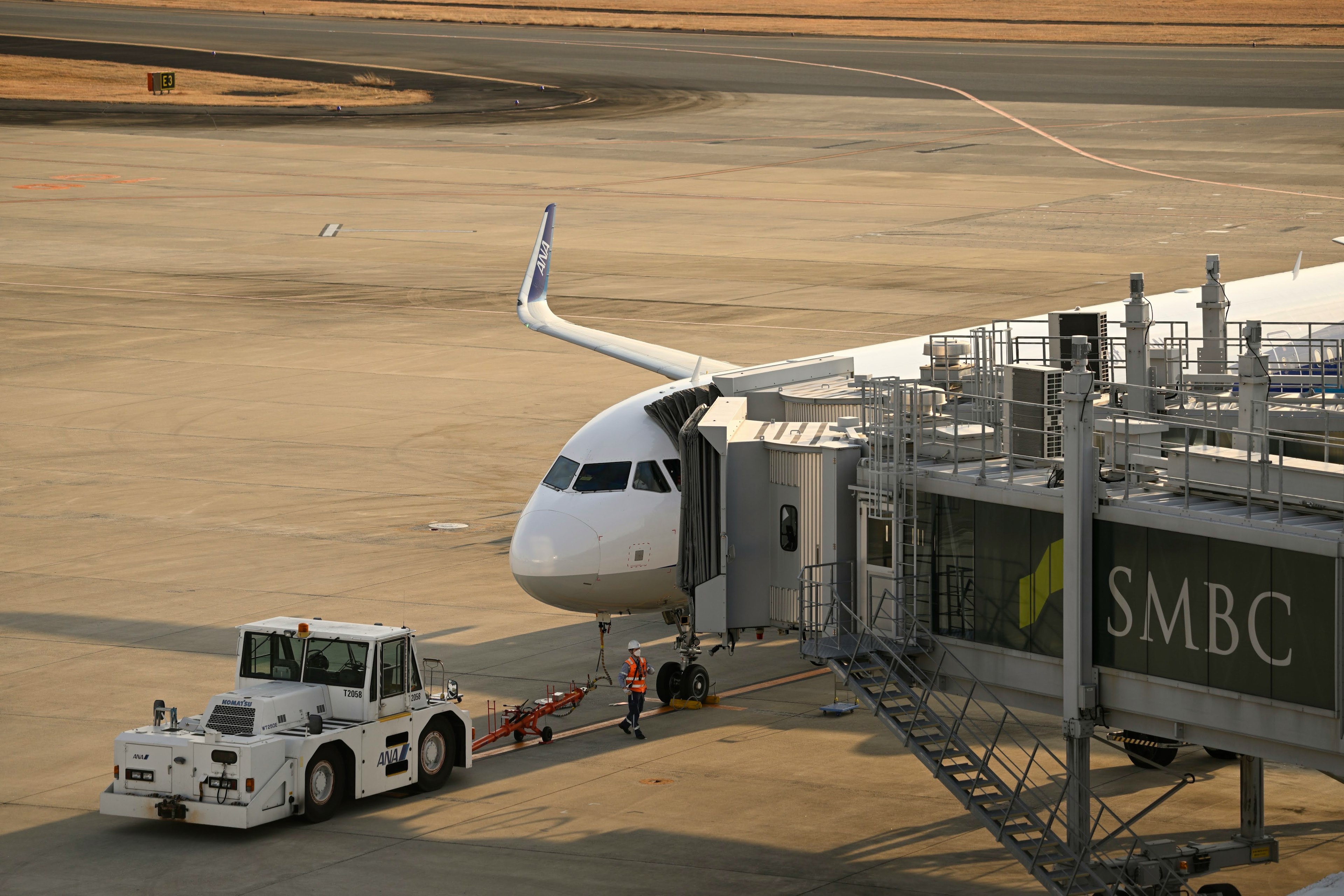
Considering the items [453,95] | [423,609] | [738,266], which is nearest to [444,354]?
[738,266]

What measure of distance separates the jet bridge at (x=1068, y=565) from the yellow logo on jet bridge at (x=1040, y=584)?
0.03m

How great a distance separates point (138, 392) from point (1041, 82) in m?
93.1

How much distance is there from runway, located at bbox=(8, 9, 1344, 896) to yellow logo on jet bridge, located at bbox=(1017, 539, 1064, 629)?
425 cm

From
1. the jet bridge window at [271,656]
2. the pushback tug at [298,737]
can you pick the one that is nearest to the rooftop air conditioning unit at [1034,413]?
the pushback tug at [298,737]

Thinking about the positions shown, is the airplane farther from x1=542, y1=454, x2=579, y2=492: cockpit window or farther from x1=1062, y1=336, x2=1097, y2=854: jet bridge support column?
x1=1062, y1=336, x2=1097, y2=854: jet bridge support column

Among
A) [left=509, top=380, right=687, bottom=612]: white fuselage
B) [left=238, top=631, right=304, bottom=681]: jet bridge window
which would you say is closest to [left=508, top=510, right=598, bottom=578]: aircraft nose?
[left=509, top=380, right=687, bottom=612]: white fuselage

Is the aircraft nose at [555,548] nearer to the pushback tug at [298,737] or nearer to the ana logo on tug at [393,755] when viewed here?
the pushback tug at [298,737]

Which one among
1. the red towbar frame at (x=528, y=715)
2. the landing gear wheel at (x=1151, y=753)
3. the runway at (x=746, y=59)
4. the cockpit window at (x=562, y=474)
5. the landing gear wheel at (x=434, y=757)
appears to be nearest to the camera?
the landing gear wheel at (x=434, y=757)

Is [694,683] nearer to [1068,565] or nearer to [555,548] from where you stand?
[555,548]

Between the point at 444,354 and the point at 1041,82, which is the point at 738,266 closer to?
the point at 444,354

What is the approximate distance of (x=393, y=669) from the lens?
2864 cm

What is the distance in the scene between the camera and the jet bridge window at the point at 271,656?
28.9 meters

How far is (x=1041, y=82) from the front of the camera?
13888cm

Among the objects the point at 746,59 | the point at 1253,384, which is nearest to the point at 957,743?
the point at 1253,384
